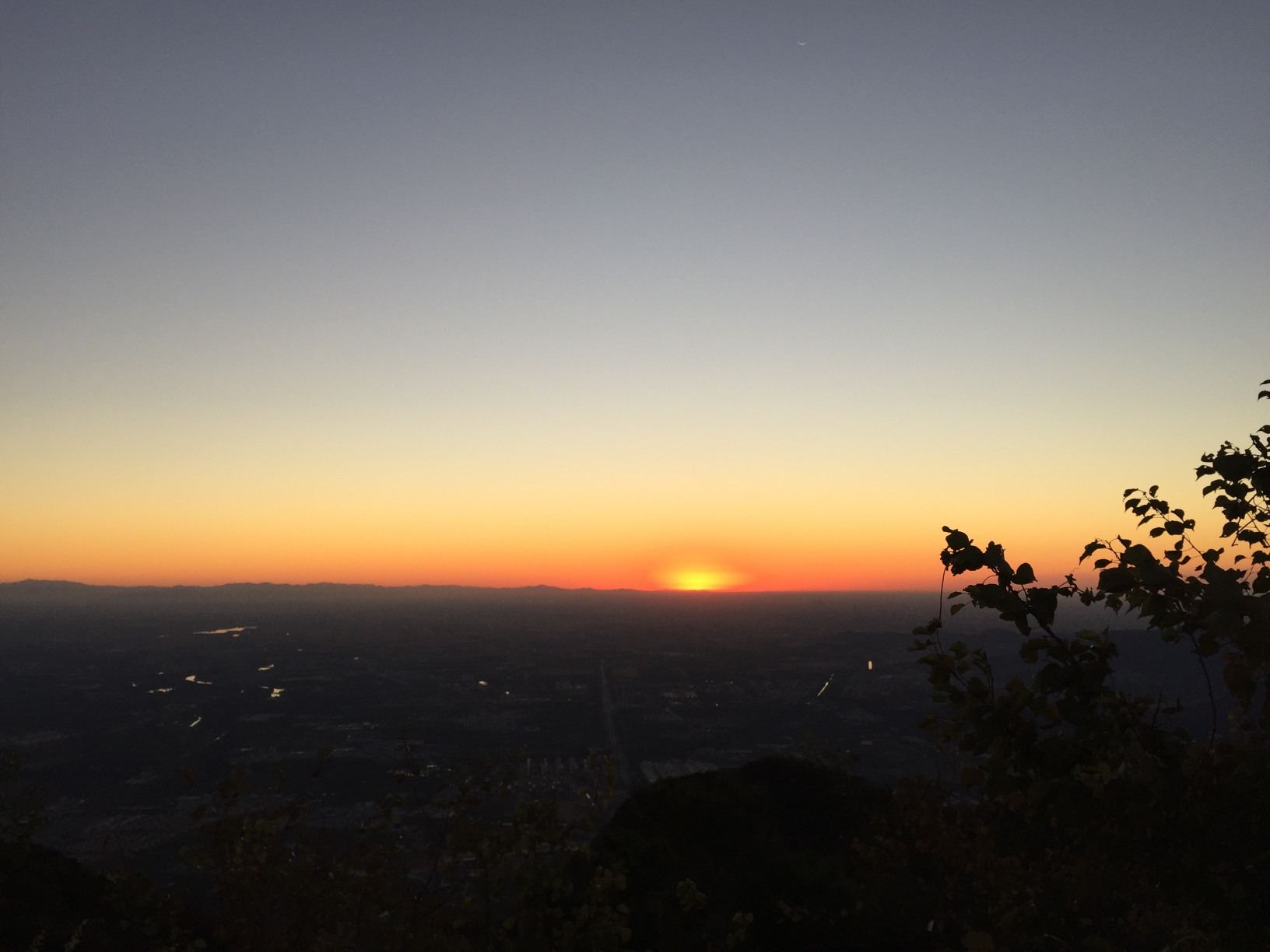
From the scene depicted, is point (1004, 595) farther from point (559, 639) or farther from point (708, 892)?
point (559, 639)

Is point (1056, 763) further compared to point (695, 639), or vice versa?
point (695, 639)

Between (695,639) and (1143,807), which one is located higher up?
(1143,807)

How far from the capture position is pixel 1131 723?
304cm

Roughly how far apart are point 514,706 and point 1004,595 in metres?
92.6

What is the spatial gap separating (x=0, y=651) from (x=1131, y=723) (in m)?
216

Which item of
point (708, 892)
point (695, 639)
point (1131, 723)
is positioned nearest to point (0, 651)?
point (695, 639)

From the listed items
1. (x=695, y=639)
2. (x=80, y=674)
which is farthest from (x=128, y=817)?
(x=695, y=639)

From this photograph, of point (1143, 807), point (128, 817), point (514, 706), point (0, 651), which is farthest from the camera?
point (0, 651)

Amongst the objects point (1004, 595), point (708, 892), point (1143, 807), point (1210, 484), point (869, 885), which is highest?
point (1210, 484)

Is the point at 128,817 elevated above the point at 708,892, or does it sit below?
below

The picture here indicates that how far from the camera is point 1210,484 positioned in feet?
14.0

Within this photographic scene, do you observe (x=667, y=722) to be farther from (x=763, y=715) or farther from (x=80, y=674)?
(x=80, y=674)

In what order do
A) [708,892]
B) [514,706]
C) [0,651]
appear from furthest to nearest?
[0,651]
[514,706]
[708,892]

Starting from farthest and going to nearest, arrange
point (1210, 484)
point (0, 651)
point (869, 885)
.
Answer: point (0, 651), point (869, 885), point (1210, 484)
